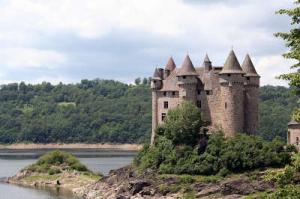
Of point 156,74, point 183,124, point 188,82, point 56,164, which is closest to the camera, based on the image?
point 183,124

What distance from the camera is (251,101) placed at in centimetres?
7900

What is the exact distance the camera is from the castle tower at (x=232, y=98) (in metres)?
76.1

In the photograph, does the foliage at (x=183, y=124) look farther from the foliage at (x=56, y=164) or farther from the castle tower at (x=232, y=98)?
the foliage at (x=56, y=164)

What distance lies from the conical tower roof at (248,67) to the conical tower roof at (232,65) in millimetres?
3009

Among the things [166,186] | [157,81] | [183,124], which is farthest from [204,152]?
[157,81]

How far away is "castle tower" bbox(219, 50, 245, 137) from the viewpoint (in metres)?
76.1

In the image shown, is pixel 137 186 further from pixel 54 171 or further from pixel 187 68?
pixel 54 171

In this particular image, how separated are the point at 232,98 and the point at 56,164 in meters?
41.8

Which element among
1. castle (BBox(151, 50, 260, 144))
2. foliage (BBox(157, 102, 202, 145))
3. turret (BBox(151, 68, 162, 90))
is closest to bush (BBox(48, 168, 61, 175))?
castle (BBox(151, 50, 260, 144))

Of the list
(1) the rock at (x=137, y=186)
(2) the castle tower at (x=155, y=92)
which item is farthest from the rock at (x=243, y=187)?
(2) the castle tower at (x=155, y=92)

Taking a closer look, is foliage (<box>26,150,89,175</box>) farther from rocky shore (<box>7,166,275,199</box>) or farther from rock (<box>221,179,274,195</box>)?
rock (<box>221,179,274,195</box>)

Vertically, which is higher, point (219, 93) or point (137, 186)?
point (219, 93)

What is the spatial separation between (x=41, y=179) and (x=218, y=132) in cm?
3652

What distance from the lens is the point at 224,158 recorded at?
240 ft
